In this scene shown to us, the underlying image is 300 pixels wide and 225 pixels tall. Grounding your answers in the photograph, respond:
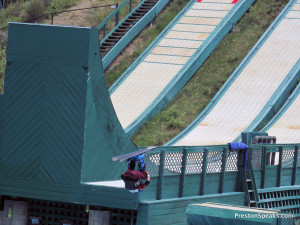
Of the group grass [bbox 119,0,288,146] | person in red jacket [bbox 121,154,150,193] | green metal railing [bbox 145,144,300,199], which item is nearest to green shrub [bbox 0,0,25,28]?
grass [bbox 119,0,288,146]

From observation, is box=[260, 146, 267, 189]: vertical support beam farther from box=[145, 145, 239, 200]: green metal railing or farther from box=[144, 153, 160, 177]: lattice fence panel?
box=[144, 153, 160, 177]: lattice fence panel

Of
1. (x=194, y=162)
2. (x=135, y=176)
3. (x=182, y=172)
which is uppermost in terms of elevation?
(x=194, y=162)

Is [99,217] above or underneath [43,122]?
underneath

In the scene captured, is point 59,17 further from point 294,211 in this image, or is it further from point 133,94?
point 294,211

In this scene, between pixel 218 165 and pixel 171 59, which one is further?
pixel 171 59

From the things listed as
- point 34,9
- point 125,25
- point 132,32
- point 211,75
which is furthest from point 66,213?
point 34,9

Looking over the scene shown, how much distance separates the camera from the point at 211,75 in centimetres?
2842

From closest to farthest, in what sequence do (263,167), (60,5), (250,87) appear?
(263,167) < (250,87) < (60,5)

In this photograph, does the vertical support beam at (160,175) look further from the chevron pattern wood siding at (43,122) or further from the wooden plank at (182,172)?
the chevron pattern wood siding at (43,122)

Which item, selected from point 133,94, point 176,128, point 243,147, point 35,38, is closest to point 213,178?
point 243,147

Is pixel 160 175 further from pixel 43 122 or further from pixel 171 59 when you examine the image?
pixel 171 59

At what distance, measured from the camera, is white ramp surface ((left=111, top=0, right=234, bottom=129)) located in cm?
2678

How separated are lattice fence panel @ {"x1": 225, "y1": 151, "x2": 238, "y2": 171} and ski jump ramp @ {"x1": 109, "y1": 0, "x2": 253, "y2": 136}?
1041cm

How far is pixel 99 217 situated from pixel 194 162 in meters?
2.12
